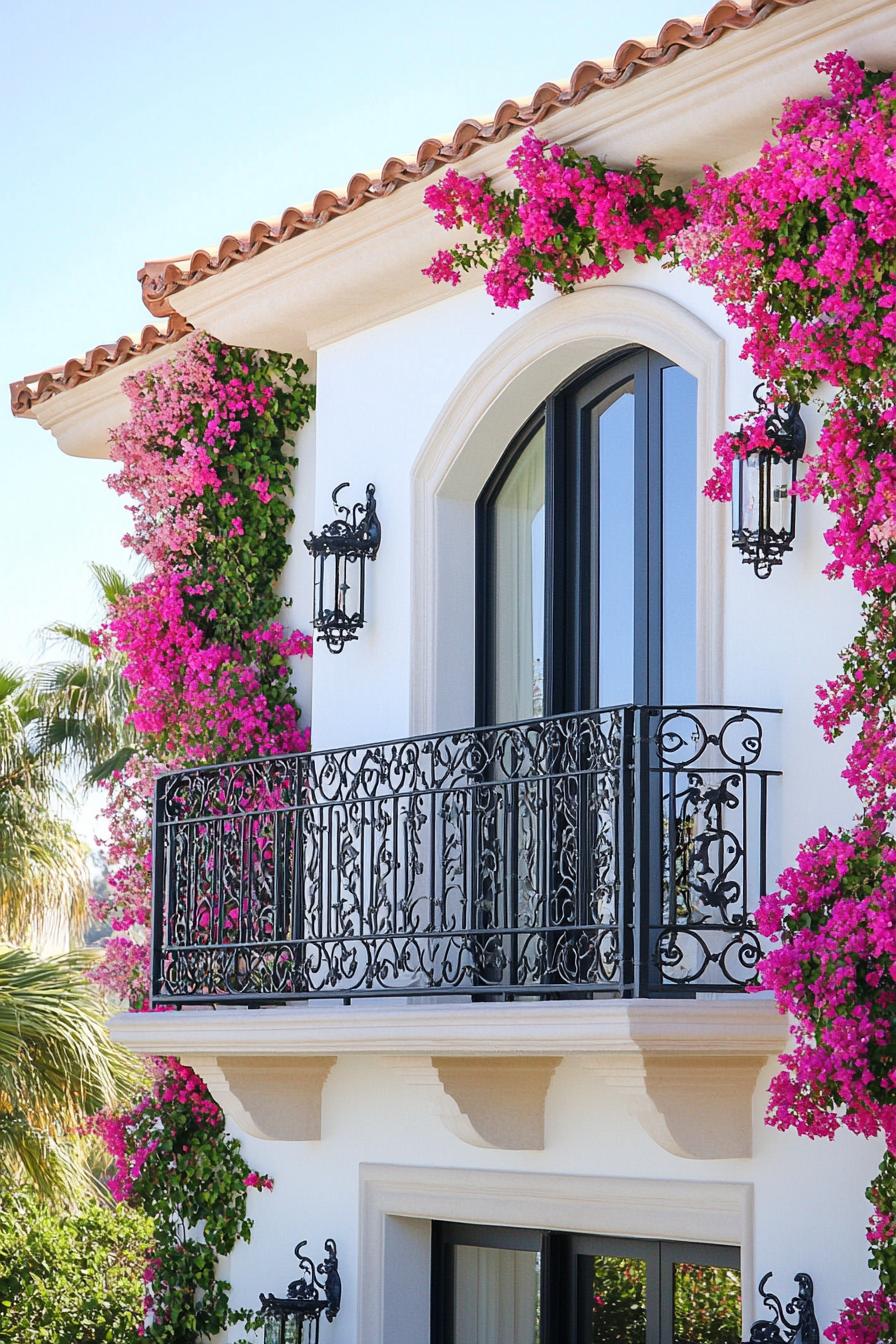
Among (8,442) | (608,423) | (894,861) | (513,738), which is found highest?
(8,442)

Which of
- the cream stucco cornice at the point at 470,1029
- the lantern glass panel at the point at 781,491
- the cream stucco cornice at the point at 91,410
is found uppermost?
the cream stucco cornice at the point at 91,410

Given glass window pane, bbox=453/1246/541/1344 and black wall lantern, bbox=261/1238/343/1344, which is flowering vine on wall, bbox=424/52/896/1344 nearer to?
glass window pane, bbox=453/1246/541/1344

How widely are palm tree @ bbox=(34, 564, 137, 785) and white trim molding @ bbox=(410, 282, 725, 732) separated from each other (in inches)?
418

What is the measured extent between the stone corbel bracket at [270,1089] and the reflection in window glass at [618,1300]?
1828 millimetres

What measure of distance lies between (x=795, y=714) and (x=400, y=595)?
2813 millimetres

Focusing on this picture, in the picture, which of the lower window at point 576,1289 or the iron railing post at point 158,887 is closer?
the lower window at point 576,1289

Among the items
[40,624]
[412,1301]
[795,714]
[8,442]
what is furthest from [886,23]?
[8,442]

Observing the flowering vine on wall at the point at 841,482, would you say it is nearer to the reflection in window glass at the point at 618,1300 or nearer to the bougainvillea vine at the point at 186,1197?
the reflection in window glass at the point at 618,1300

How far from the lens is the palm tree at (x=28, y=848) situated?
18.8 m

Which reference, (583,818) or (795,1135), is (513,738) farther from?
(795,1135)

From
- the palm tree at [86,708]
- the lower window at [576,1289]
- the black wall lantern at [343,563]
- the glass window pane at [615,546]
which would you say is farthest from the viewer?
the palm tree at [86,708]

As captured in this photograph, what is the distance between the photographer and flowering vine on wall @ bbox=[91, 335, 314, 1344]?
35.4 ft

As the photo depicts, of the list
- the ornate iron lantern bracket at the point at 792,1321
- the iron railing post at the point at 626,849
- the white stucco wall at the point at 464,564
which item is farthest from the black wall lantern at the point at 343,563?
the ornate iron lantern bracket at the point at 792,1321

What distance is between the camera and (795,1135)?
7.40m
